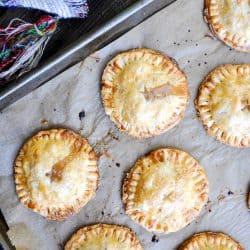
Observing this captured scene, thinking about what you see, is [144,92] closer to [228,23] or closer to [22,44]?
[228,23]

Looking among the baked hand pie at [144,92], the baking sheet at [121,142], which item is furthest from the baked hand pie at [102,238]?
the baked hand pie at [144,92]

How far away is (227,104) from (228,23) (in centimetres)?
43

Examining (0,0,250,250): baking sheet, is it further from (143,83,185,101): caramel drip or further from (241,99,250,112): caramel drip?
(241,99,250,112): caramel drip

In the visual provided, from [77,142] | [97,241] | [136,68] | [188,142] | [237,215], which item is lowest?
[237,215]

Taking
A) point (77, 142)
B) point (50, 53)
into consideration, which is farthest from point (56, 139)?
point (50, 53)

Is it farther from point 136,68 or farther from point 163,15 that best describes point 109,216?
point 163,15

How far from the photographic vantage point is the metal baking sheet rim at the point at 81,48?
2.77 meters

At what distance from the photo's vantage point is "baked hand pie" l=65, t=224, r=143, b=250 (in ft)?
9.37

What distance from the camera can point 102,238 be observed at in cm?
286

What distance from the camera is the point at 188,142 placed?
2.89 metres

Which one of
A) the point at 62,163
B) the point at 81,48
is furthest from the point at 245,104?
the point at 62,163

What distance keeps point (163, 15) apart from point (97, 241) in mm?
1235

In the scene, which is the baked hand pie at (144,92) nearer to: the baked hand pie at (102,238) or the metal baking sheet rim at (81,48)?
the metal baking sheet rim at (81,48)

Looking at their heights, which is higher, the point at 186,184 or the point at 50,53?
the point at 50,53
